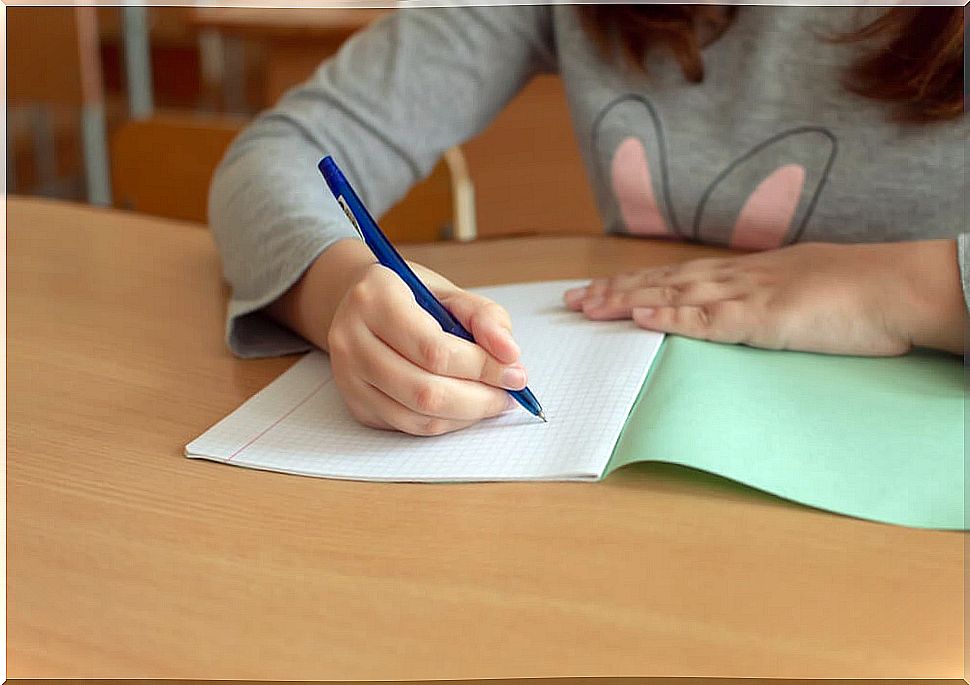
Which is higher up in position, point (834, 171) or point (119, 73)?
point (834, 171)

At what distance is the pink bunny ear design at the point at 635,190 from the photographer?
0.88 metres

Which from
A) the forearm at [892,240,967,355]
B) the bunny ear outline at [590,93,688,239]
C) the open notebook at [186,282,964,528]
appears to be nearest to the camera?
the open notebook at [186,282,964,528]

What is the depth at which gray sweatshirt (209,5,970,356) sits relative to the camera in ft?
2.58

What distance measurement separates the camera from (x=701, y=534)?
1.35 ft

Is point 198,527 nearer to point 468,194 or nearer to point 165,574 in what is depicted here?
point 165,574

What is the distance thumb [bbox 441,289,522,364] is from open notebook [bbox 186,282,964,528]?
37 millimetres

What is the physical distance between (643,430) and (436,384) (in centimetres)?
9

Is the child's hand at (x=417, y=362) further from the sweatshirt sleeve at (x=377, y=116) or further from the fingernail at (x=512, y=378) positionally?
the sweatshirt sleeve at (x=377, y=116)

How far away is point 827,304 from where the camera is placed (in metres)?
0.59

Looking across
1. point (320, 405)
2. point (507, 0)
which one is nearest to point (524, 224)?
point (507, 0)

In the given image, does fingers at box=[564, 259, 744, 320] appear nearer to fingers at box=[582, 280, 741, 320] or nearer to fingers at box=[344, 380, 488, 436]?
fingers at box=[582, 280, 741, 320]

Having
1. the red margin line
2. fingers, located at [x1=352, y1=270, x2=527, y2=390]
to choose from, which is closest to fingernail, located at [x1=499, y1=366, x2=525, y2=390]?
fingers, located at [x1=352, y1=270, x2=527, y2=390]

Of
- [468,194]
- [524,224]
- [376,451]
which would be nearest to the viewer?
[376,451]

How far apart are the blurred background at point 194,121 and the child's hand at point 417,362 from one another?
48cm
